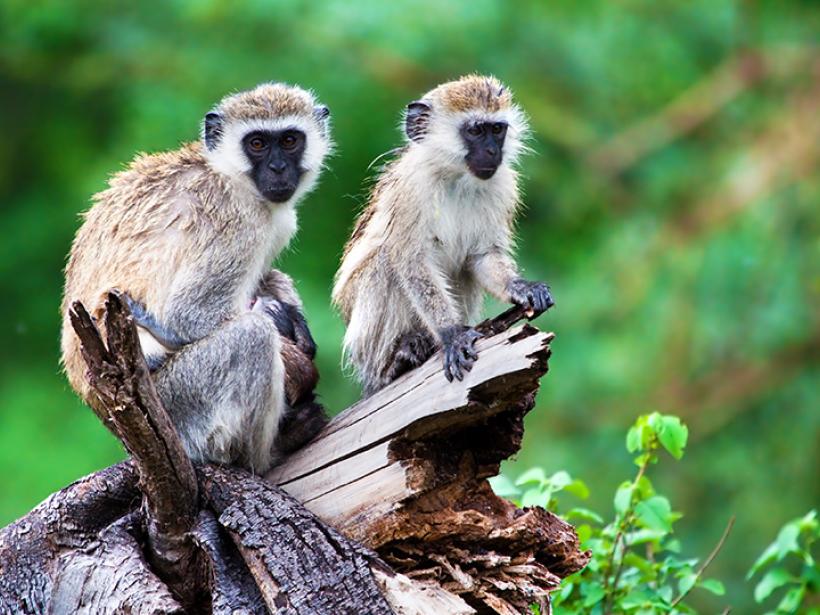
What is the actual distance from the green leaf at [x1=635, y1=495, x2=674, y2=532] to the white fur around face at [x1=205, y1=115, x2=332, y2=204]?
2.08 metres

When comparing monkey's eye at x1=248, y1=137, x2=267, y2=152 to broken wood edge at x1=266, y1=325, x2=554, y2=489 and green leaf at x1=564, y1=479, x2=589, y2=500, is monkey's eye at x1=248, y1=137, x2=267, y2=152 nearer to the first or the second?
broken wood edge at x1=266, y1=325, x2=554, y2=489

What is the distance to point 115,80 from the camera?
14.6 m

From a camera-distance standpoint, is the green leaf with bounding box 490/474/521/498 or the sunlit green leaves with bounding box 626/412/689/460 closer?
the sunlit green leaves with bounding box 626/412/689/460

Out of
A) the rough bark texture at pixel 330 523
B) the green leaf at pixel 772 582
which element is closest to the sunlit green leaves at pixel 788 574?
the green leaf at pixel 772 582

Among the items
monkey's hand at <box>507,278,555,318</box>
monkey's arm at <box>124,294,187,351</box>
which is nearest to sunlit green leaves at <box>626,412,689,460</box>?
monkey's hand at <box>507,278,555,318</box>

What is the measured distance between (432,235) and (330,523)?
154 cm

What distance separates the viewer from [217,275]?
6.02 meters

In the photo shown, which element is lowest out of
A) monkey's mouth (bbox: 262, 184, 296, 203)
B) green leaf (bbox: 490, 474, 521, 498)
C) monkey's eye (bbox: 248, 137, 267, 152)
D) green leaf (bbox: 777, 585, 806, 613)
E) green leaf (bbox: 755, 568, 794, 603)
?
green leaf (bbox: 777, 585, 806, 613)

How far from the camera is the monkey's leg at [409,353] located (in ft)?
20.5

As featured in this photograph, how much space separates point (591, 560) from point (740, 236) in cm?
537

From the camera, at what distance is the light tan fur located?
21.1 feet

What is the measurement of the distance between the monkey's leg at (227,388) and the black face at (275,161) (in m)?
0.66

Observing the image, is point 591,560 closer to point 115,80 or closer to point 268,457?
point 268,457

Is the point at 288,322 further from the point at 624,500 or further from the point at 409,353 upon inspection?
the point at 624,500
